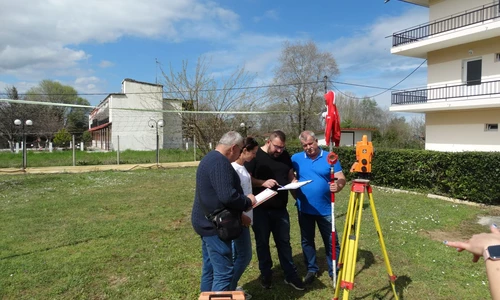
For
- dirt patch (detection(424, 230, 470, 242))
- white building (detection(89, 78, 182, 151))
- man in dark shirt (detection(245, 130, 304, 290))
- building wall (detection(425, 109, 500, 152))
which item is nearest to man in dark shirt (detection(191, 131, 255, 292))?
man in dark shirt (detection(245, 130, 304, 290))

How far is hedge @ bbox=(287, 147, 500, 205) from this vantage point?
8.70 meters

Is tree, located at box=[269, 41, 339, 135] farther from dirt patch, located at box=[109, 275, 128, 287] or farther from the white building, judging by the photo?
dirt patch, located at box=[109, 275, 128, 287]

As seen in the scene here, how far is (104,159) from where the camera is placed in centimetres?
1977

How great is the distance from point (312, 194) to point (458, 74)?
50.5 feet

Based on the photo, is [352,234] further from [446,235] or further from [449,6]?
[449,6]

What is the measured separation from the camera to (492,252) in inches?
46.9

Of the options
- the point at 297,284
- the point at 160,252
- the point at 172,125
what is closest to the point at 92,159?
the point at 172,125

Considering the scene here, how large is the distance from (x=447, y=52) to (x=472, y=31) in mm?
2311

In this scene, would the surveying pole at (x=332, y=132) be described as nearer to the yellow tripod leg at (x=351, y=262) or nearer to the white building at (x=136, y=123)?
the yellow tripod leg at (x=351, y=262)

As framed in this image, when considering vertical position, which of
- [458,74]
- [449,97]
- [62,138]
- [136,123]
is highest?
[458,74]

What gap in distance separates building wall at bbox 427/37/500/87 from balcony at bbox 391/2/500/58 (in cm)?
38

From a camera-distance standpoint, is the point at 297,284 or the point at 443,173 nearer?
the point at 297,284

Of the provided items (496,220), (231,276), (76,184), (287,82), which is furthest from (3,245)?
(287,82)

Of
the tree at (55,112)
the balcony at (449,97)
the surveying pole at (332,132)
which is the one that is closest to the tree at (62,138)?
the tree at (55,112)
